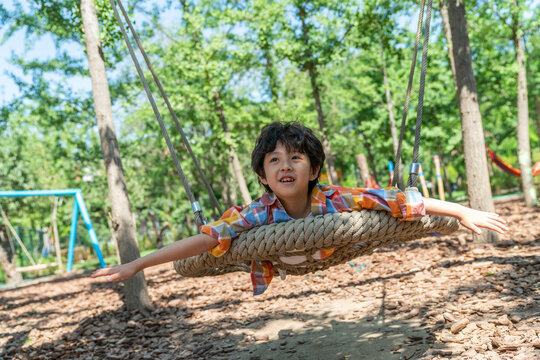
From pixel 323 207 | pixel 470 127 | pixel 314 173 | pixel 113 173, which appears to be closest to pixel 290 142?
pixel 314 173

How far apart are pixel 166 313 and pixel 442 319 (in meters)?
3.24

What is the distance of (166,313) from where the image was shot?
5379mm

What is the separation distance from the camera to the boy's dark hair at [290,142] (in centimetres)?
239

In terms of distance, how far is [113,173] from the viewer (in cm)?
543

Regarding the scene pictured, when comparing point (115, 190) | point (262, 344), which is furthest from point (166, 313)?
point (262, 344)

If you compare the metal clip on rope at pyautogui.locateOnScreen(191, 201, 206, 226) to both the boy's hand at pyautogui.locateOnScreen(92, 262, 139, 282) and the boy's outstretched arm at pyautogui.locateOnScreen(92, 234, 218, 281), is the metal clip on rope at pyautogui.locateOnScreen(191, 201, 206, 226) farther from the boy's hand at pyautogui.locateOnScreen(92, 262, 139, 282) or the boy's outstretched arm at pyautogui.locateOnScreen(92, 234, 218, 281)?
the boy's hand at pyautogui.locateOnScreen(92, 262, 139, 282)

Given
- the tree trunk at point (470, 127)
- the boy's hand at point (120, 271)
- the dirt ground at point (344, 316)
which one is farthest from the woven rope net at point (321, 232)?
the tree trunk at point (470, 127)

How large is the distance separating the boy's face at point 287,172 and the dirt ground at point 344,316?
4.74 feet

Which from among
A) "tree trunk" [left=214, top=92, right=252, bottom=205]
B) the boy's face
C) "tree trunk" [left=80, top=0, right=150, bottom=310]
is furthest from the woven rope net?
"tree trunk" [left=214, top=92, right=252, bottom=205]

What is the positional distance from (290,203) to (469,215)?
0.89 meters

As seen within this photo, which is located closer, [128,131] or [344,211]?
[344,211]

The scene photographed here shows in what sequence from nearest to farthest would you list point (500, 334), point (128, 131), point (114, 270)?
point (114, 270), point (500, 334), point (128, 131)

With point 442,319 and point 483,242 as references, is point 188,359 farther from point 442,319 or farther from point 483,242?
point 483,242

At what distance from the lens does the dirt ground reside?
3.16 meters
